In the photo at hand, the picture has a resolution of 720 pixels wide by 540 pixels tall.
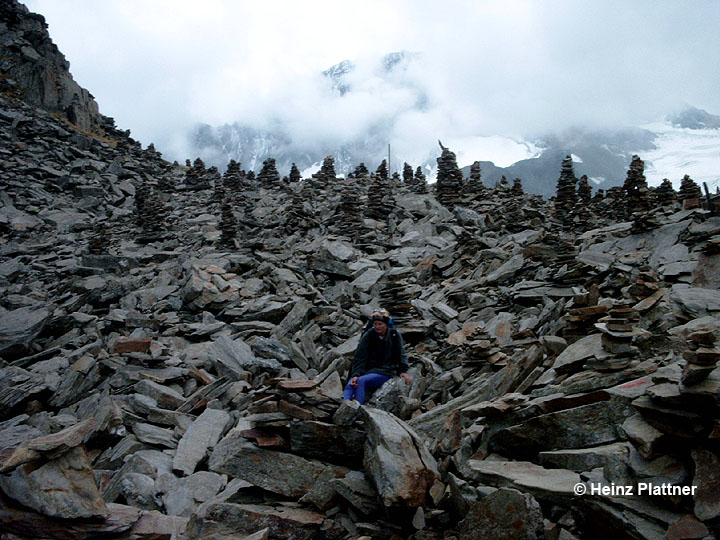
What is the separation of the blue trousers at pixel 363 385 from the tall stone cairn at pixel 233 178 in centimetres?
3447

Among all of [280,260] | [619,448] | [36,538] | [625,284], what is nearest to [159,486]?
[36,538]

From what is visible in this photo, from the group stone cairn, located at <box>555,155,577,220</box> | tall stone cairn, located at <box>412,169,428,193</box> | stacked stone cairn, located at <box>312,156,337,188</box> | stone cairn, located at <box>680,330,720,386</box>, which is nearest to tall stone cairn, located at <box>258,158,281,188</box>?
stacked stone cairn, located at <box>312,156,337,188</box>

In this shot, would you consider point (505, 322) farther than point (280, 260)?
No

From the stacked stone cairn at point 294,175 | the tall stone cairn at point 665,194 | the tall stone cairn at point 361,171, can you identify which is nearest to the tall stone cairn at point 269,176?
the stacked stone cairn at point 294,175

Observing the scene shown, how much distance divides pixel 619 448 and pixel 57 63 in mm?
79058

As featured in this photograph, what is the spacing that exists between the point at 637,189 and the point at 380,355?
805 inches

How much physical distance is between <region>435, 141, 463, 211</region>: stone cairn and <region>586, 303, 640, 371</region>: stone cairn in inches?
999

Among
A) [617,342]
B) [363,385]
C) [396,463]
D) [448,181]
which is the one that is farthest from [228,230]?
[617,342]

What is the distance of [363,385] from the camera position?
811 cm

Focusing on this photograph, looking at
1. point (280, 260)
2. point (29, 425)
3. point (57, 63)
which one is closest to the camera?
point (29, 425)

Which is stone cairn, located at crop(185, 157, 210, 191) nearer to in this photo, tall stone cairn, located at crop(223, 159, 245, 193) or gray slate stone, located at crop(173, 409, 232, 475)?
tall stone cairn, located at crop(223, 159, 245, 193)

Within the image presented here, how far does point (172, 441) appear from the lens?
856cm

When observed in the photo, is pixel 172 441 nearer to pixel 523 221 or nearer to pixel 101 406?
pixel 101 406

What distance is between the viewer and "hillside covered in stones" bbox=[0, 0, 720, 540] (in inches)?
155
